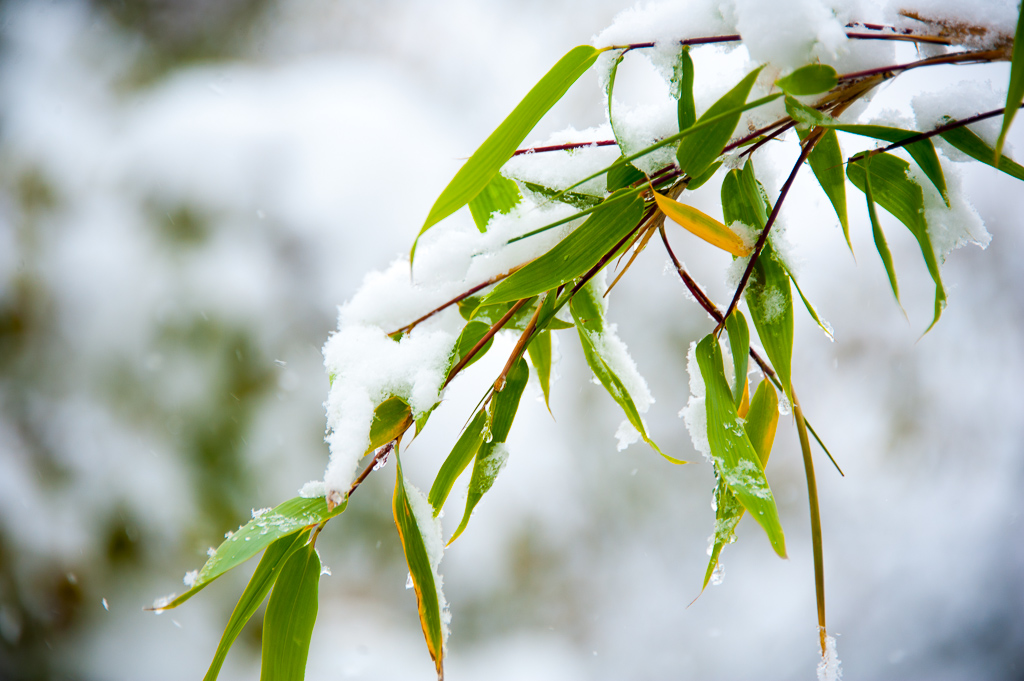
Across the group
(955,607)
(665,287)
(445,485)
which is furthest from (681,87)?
(955,607)

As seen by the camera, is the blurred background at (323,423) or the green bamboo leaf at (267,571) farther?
the blurred background at (323,423)

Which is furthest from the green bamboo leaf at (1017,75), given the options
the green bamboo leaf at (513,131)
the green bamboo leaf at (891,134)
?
the green bamboo leaf at (513,131)

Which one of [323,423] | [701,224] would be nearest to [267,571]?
[701,224]

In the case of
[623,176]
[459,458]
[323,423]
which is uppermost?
[623,176]

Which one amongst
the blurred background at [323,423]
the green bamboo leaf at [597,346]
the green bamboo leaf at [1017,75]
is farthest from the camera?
the blurred background at [323,423]

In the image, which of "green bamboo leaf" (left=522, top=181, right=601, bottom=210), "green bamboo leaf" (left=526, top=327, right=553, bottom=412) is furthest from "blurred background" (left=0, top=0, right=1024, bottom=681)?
"green bamboo leaf" (left=522, top=181, right=601, bottom=210)

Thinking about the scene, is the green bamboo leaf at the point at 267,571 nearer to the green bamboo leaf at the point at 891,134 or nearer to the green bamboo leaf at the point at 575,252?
the green bamboo leaf at the point at 575,252

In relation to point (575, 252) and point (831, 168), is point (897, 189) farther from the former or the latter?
point (575, 252)
